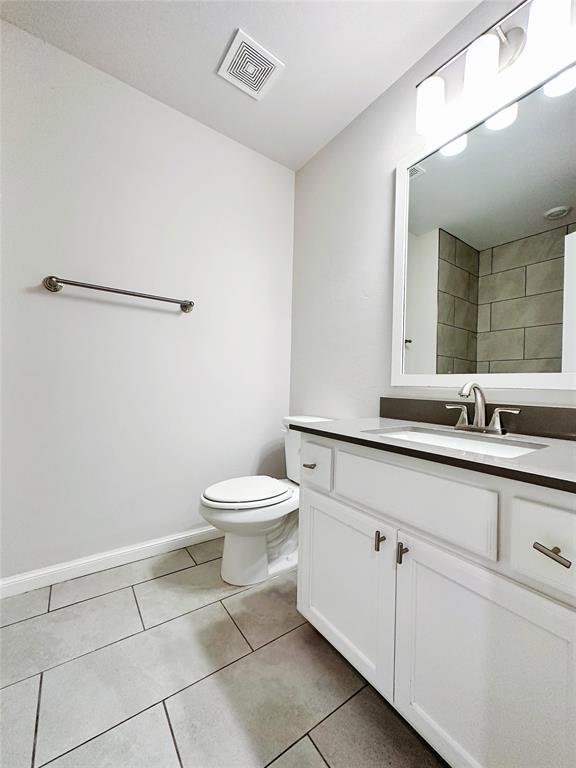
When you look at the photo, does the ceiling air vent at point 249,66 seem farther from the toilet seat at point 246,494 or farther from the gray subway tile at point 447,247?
the toilet seat at point 246,494

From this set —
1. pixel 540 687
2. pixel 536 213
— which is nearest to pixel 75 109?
pixel 536 213

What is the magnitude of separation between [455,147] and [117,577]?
231 cm

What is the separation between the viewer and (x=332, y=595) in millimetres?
991

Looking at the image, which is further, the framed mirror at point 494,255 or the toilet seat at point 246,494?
the toilet seat at point 246,494

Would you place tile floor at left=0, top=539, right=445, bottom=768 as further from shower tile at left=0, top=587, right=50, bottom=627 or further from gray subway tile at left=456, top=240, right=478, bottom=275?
gray subway tile at left=456, top=240, right=478, bottom=275

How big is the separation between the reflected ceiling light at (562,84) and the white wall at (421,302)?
0.48m

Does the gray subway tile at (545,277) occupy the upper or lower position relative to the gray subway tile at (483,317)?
upper

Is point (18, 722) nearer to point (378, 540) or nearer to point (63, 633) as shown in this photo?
point (63, 633)

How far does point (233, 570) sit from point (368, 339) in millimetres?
1236

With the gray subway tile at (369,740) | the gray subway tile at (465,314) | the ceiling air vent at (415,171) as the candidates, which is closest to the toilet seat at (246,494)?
the gray subway tile at (369,740)

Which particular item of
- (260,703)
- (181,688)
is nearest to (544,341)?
(260,703)

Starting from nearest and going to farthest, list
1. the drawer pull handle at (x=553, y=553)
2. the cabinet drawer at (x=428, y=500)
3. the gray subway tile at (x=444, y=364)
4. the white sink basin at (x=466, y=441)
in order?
the drawer pull handle at (x=553, y=553) < the cabinet drawer at (x=428, y=500) < the white sink basin at (x=466, y=441) < the gray subway tile at (x=444, y=364)

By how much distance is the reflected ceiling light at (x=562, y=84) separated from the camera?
3.18 ft

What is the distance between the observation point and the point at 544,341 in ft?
3.34
